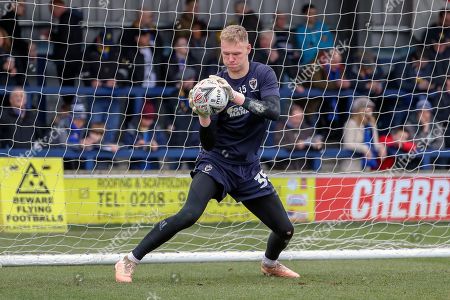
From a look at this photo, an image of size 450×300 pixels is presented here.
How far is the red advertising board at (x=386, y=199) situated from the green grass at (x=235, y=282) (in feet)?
8.60

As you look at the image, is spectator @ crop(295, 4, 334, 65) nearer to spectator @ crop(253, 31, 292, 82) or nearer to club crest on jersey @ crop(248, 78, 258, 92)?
spectator @ crop(253, 31, 292, 82)

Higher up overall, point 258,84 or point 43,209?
point 258,84

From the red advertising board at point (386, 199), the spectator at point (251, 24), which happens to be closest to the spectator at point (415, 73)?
the red advertising board at point (386, 199)

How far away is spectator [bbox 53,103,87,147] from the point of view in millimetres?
11375

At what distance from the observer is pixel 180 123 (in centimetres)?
1172

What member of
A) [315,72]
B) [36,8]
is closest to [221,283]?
[315,72]

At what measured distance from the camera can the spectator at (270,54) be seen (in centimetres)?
1137

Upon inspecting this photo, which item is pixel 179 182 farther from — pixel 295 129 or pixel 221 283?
Result: pixel 221 283

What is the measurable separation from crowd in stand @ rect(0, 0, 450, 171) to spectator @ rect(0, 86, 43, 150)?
0.6 inches

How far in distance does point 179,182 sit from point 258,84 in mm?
4847

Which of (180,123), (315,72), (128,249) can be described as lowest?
(128,249)

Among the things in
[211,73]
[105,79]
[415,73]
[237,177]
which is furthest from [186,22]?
[237,177]

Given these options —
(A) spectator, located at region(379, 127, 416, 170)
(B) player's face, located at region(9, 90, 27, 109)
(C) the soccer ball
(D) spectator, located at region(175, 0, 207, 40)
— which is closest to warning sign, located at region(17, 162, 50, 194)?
(B) player's face, located at region(9, 90, 27, 109)

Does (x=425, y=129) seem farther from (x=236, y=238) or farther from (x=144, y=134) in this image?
(x=144, y=134)
